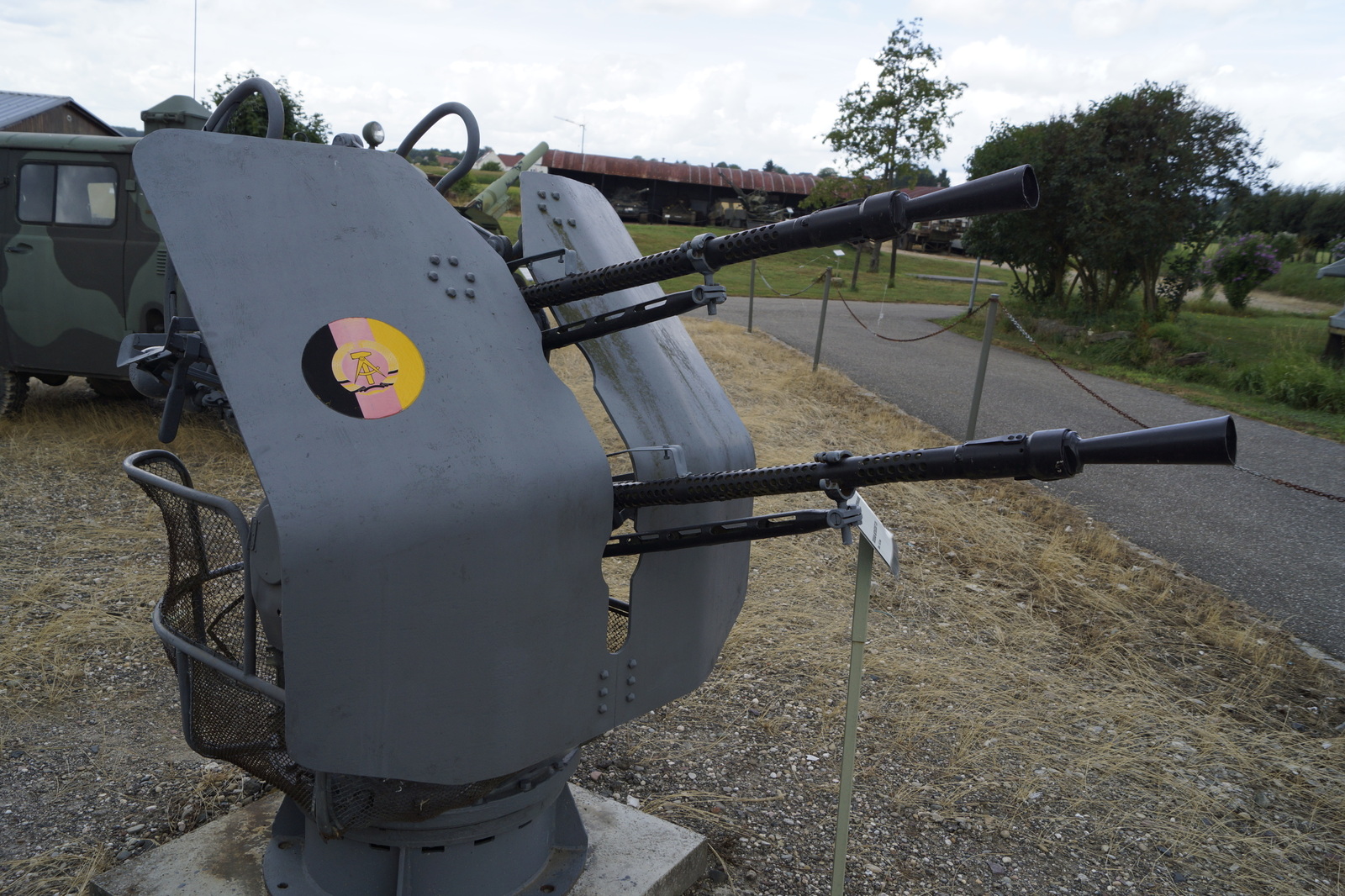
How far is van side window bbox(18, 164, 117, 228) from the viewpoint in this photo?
22.6 ft

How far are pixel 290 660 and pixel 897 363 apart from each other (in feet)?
38.0

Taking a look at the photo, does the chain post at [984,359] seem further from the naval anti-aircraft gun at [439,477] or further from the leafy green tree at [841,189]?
the leafy green tree at [841,189]

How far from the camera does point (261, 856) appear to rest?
2.54 m

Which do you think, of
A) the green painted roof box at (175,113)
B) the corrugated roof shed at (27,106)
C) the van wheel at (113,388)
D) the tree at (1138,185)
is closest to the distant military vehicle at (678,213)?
the corrugated roof shed at (27,106)

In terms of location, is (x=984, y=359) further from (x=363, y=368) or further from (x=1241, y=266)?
(x=1241, y=266)

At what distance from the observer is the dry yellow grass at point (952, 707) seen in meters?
3.00

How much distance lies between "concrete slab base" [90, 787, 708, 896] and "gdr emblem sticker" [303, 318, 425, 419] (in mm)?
1448

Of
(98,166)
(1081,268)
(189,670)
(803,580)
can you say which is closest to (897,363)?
(1081,268)

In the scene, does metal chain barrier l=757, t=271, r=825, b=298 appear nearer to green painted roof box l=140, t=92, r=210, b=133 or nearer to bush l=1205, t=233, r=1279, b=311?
bush l=1205, t=233, r=1279, b=311

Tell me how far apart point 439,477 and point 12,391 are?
23.9 ft

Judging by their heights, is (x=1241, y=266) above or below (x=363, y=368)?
above

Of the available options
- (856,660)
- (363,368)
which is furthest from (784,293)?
(363,368)

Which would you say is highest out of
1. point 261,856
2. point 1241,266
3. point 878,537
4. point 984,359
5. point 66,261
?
point 1241,266

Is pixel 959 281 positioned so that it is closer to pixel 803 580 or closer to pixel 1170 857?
pixel 803 580
